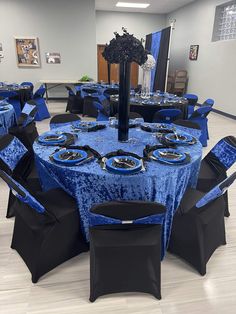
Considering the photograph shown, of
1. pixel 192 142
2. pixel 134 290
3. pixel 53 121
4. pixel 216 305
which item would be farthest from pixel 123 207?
pixel 53 121

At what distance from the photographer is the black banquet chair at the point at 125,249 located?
1308mm

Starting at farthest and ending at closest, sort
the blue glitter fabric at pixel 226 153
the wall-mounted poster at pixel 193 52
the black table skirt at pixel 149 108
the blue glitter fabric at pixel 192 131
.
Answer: the wall-mounted poster at pixel 193 52 → the black table skirt at pixel 149 108 → the blue glitter fabric at pixel 192 131 → the blue glitter fabric at pixel 226 153

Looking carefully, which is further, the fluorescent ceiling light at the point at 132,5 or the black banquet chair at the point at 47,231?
the fluorescent ceiling light at the point at 132,5

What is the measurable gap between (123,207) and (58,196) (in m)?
0.68

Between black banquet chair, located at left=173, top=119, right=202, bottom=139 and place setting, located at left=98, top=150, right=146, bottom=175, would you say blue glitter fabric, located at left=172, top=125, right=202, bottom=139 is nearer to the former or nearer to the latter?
black banquet chair, located at left=173, top=119, right=202, bottom=139

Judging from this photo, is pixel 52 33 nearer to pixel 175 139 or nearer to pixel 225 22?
pixel 225 22

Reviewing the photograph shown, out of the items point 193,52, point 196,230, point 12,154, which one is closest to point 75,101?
point 193,52

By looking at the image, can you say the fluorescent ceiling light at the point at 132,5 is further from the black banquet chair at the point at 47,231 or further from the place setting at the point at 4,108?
the black banquet chair at the point at 47,231

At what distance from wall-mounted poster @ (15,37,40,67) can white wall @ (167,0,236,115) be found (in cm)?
525

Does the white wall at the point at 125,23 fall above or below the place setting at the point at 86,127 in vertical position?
above

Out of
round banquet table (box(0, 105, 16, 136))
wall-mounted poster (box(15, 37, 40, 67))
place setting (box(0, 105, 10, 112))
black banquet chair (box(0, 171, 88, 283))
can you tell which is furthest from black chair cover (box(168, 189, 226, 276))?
wall-mounted poster (box(15, 37, 40, 67))

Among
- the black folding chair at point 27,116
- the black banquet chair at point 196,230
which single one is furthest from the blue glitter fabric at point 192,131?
the black folding chair at point 27,116

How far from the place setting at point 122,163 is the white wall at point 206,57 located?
547cm

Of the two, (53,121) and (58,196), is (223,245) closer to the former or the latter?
(58,196)
